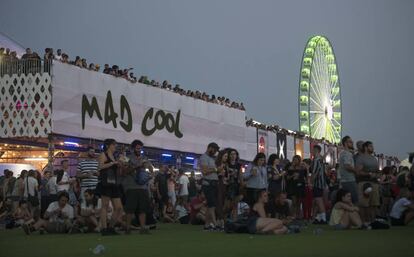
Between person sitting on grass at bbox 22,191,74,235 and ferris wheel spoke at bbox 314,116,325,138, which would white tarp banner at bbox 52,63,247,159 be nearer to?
person sitting on grass at bbox 22,191,74,235

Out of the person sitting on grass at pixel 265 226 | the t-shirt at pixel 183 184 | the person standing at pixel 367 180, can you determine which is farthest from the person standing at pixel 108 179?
the t-shirt at pixel 183 184

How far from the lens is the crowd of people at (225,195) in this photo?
11.8m

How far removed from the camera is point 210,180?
42.3 ft

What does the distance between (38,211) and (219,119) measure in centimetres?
1540

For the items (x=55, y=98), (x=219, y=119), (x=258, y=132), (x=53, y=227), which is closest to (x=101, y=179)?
(x=53, y=227)

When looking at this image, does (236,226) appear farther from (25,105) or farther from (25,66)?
(25,66)

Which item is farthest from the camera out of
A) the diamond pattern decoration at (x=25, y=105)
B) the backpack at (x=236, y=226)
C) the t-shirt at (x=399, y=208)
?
the diamond pattern decoration at (x=25, y=105)

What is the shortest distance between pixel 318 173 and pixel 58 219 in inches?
218

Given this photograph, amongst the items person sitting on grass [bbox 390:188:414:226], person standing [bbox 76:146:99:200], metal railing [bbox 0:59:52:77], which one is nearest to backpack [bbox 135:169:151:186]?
person standing [bbox 76:146:99:200]

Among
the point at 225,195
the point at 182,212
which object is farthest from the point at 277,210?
the point at 182,212

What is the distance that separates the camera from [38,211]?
18.2m

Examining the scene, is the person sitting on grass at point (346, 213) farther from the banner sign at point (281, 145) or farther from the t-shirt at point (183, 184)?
the banner sign at point (281, 145)

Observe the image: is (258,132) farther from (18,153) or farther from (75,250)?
(75,250)

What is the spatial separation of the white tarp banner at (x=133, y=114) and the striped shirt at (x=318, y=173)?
901 cm
